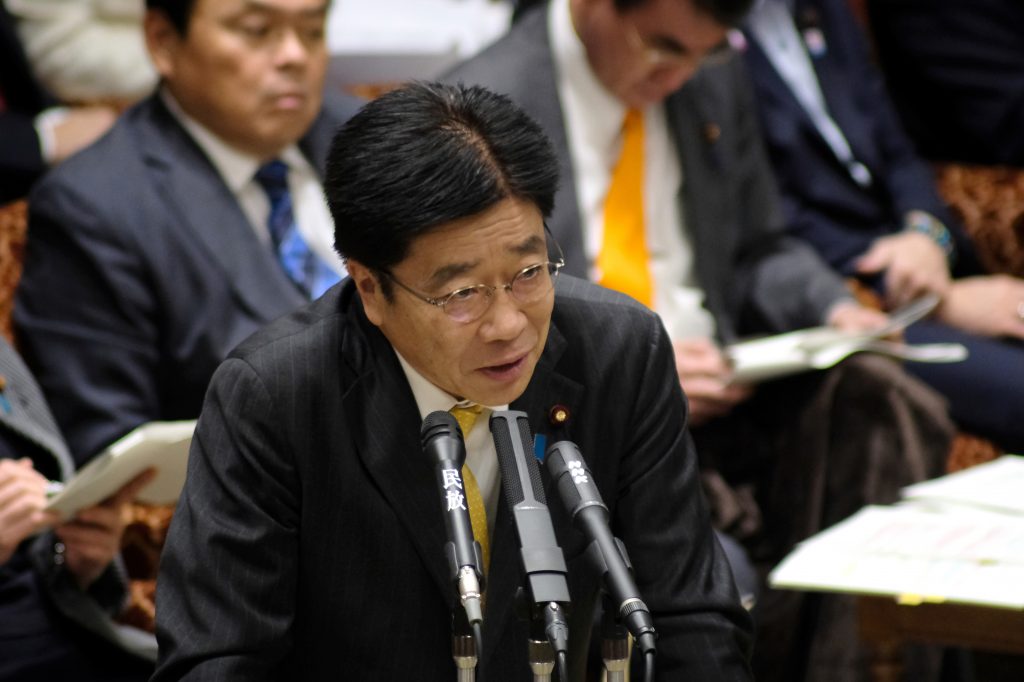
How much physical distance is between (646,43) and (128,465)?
143 centimetres

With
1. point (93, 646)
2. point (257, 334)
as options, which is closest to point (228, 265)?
point (93, 646)

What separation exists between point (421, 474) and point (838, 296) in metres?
1.69

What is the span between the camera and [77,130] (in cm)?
298

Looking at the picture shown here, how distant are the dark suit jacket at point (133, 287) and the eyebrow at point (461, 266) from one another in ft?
3.53

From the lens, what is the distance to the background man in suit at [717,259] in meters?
2.94

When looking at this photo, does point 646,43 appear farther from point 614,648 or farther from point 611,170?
point 614,648

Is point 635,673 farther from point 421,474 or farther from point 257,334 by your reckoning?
point 257,334

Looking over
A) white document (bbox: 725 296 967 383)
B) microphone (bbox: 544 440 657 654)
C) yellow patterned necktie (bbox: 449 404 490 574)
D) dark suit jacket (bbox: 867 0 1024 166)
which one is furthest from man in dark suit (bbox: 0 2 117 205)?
dark suit jacket (bbox: 867 0 1024 166)

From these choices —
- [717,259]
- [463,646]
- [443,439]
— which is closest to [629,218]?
[717,259]

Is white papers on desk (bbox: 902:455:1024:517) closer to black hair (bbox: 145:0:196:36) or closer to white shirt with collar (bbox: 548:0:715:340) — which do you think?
white shirt with collar (bbox: 548:0:715:340)

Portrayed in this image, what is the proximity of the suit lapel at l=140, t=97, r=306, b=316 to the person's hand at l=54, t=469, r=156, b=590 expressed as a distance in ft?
1.64

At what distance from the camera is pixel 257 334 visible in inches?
71.2

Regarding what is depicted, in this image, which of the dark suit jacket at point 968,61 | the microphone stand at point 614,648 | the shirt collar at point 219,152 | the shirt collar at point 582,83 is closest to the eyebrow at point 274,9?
the shirt collar at point 219,152

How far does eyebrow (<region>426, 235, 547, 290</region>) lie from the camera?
1.63 meters
